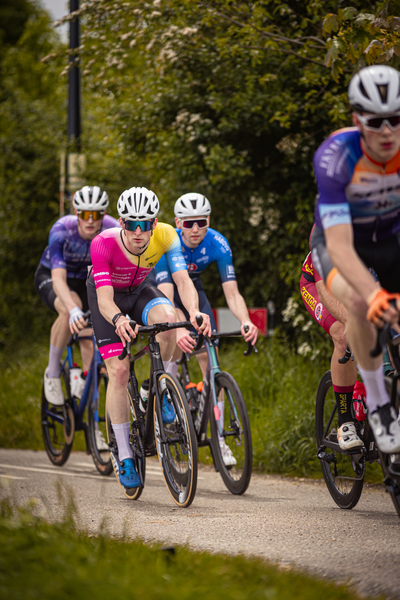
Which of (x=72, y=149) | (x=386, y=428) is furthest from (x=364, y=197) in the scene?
(x=72, y=149)

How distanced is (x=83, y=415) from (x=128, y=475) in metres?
2.11

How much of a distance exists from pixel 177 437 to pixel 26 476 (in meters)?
2.38

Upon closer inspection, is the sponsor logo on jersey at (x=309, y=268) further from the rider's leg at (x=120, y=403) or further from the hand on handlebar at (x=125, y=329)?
the rider's leg at (x=120, y=403)

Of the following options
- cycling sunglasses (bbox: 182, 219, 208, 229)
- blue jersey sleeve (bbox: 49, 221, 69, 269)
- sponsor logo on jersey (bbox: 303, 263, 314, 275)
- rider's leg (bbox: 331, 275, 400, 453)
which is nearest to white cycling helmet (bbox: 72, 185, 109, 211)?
blue jersey sleeve (bbox: 49, 221, 69, 269)

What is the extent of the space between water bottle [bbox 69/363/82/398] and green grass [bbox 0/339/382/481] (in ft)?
2.16

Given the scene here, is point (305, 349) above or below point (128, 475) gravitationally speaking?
above

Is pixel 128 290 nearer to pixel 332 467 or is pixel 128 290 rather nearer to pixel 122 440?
pixel 122 440

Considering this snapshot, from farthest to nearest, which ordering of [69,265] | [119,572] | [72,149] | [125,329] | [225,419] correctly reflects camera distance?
[72,149] < [69,265] < [225,419] < [125,329] < [119,572]

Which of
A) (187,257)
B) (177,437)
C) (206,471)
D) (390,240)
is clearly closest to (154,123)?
(187,257)

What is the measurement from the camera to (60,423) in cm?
811

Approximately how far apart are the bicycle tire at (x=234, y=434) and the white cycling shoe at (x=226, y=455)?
0.09 feet

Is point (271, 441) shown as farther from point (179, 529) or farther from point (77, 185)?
point (77, 185)

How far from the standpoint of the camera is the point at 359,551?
390 centimetres

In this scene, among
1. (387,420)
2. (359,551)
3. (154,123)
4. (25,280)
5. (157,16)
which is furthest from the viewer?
(25,280)
